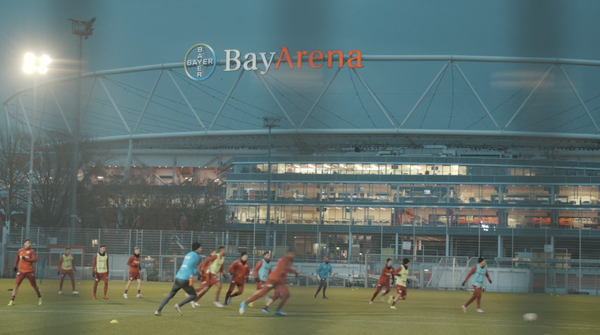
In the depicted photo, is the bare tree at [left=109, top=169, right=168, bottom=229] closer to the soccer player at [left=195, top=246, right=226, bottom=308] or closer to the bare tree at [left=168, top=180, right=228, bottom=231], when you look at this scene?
the bare tree at [left=168, top=180, right=228, bottom=231]

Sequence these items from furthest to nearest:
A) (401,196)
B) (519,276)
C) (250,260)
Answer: (401,196)
(250,260)
(519,276)

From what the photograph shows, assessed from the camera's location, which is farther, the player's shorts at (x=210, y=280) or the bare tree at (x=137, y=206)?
the bare tree at (x=137, y=206)

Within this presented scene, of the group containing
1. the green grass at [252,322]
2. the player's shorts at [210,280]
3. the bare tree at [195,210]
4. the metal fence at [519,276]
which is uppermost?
the bare tree at [195,210]

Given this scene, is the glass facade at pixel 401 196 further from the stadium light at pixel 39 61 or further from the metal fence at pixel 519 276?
the stadium light at pixel 39 61

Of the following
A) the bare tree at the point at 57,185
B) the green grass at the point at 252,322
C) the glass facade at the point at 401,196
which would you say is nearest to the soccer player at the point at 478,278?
the green grass at the point at 252,322

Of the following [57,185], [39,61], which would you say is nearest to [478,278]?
[39,61]

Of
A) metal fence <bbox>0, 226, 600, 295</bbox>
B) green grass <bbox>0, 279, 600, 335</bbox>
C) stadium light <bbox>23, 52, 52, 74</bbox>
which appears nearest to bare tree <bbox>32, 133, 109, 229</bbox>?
metal fence <bbox>0, 226, 600, 295</bbox>

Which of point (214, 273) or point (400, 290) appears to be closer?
point (214, 273)

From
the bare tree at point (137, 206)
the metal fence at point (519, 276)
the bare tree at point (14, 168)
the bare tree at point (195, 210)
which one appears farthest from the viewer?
the bare tree at point (195, 210)

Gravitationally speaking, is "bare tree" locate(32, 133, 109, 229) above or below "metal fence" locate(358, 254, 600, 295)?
above

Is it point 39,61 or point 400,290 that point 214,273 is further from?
point 39,61

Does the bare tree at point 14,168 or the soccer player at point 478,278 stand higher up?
the bare tree at point 14,168

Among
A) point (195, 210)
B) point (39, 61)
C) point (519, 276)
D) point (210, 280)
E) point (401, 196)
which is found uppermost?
point (401, 196)

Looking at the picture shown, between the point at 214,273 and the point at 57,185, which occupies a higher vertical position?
the point at 57,185
